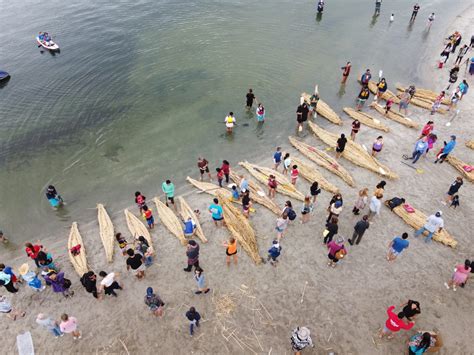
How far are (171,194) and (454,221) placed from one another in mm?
15212

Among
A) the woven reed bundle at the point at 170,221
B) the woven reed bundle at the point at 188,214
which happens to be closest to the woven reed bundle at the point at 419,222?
the woven reed bundle at the point at 188,214

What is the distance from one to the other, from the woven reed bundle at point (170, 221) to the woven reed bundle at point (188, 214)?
0.50 meters

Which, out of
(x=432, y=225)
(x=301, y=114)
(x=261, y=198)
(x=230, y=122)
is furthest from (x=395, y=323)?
(x=230, y=122)

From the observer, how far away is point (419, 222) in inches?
626

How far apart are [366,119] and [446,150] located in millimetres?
6383

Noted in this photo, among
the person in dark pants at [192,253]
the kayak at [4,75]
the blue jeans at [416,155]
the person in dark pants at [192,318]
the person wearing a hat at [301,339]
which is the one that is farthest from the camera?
the kayak at [4,75]

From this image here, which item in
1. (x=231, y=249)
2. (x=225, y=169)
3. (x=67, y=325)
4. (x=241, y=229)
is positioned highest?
(x=225, y=169)

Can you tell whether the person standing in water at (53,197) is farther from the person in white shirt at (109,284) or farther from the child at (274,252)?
the child at (274,252)

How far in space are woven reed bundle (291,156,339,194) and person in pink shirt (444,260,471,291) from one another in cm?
692

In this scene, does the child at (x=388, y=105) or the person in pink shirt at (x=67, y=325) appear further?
the child at (x=388, y=105)

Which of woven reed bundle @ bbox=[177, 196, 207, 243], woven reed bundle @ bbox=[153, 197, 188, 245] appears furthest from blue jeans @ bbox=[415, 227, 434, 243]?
woven reed bundle @ bbox=[153, 197, 188, 245]

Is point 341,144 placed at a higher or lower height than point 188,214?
higher

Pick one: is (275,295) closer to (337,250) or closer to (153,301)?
(337,250)

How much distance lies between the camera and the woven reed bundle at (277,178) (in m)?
18.2
